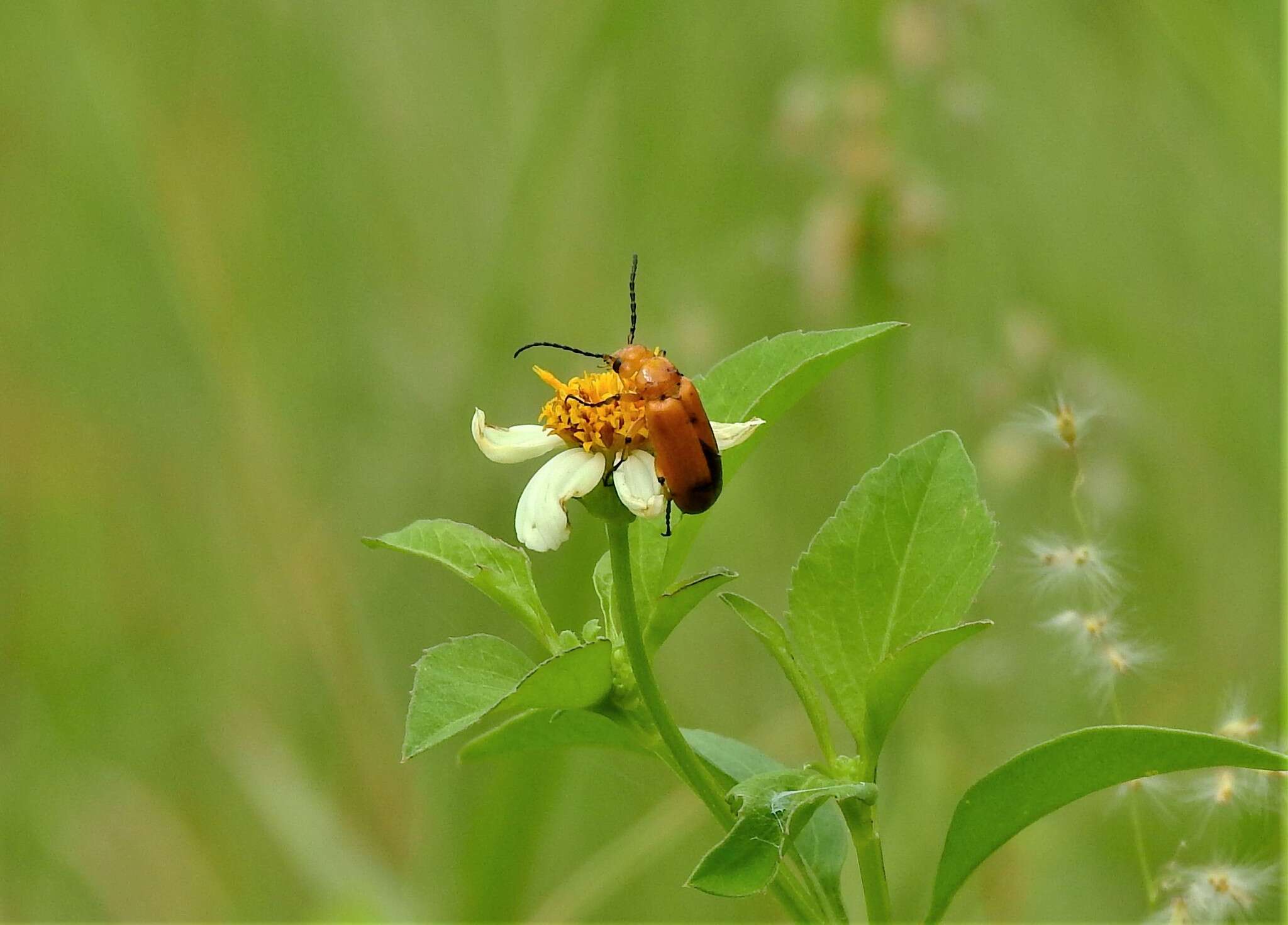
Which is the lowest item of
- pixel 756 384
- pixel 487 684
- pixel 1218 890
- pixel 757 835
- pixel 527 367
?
pixel 1218 890

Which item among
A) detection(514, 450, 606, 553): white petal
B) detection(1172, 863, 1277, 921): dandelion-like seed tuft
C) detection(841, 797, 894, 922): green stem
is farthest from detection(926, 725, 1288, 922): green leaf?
detection(514, 450, 606, 553): white petal

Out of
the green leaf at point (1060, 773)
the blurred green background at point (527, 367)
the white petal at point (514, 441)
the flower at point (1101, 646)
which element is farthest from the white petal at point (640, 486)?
the blurred green background at point (527, 367)

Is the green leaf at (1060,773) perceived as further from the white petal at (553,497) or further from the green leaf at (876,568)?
the white petal at (553,497)

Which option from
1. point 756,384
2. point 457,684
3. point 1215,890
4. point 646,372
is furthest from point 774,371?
point 1215,890

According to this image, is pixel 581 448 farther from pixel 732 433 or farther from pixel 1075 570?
pixel 1075 570

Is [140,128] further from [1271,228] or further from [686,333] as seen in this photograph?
[1271,228]

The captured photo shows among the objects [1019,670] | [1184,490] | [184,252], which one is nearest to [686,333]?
[1019,670]

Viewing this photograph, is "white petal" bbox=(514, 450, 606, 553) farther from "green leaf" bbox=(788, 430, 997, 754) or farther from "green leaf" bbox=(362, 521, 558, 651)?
"green leaf" bbox=(788, 430, 997, 754)
